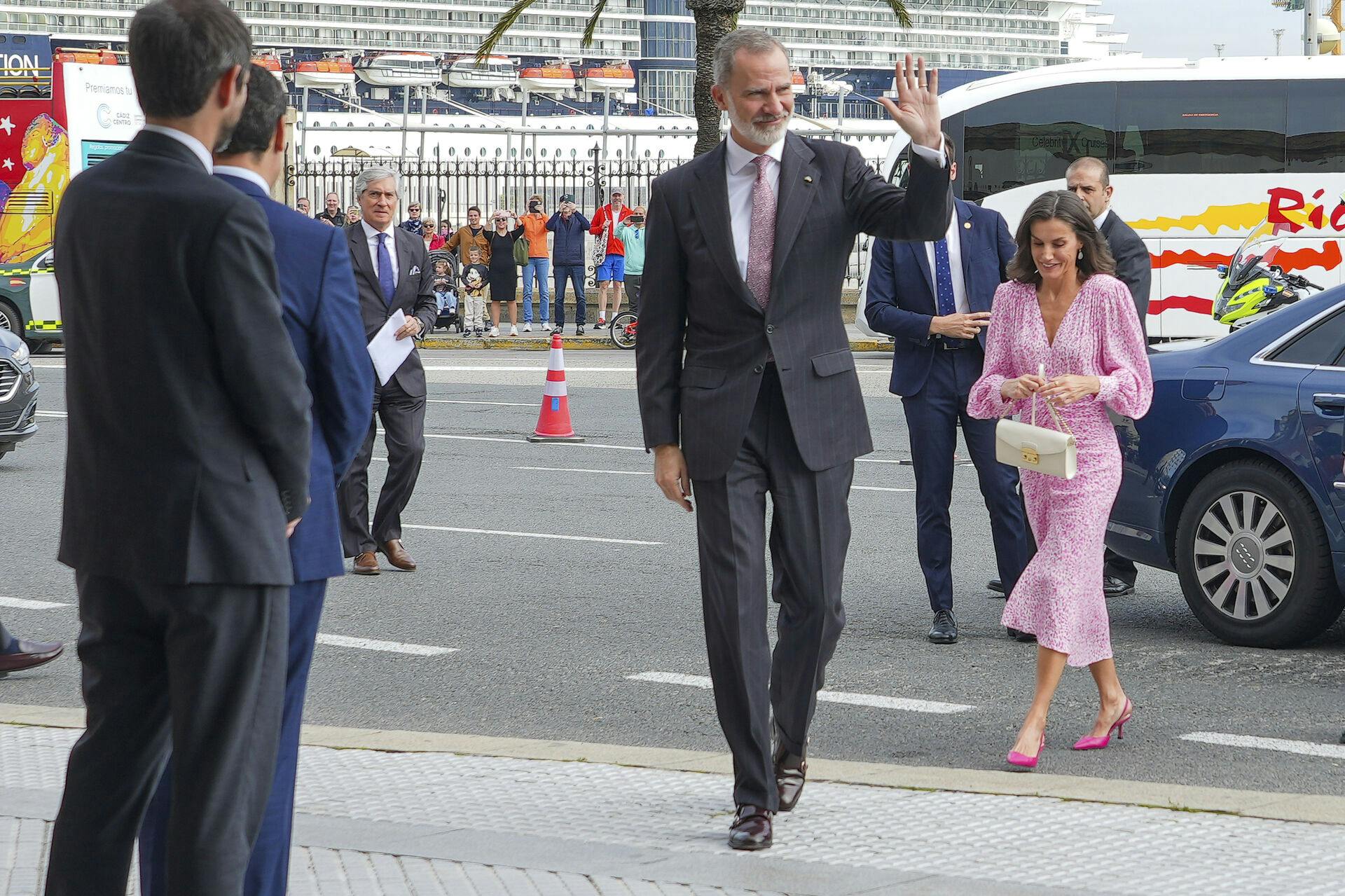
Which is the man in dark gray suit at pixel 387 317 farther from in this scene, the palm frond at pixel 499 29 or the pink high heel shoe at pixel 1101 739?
the palm frond at pixel 499 29

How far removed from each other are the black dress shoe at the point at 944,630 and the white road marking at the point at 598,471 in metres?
5.46

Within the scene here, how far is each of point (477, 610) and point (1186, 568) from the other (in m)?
2.98

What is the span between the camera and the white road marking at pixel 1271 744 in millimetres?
5426

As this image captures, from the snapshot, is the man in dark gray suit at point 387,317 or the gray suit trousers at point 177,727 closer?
the gray suit trousers at point 177,727

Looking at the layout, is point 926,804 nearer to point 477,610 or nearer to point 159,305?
point 159,305

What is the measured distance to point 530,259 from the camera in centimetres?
2588

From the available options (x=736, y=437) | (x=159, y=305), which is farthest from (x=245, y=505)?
(x=736, y=437)

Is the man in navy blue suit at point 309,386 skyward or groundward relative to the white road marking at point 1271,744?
skyward

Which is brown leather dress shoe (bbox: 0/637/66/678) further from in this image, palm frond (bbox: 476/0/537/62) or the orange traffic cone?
palm frond (bbox: 476/0/537/62)

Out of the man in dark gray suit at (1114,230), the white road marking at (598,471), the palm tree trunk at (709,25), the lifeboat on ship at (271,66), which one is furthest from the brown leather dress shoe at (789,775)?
the palm tree trunk at (709,25)

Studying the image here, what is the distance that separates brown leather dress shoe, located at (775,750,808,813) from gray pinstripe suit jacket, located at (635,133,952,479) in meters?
0.74

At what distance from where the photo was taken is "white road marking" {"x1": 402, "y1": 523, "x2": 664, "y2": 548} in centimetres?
961

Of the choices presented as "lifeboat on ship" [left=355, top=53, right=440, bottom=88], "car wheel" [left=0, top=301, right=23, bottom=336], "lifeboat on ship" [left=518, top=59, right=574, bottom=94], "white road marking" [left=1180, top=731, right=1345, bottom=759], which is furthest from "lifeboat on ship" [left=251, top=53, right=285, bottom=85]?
"lifeboat on ship" [left=518, top=59, right=574, bottom=94]

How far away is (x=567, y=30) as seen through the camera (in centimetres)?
12094
